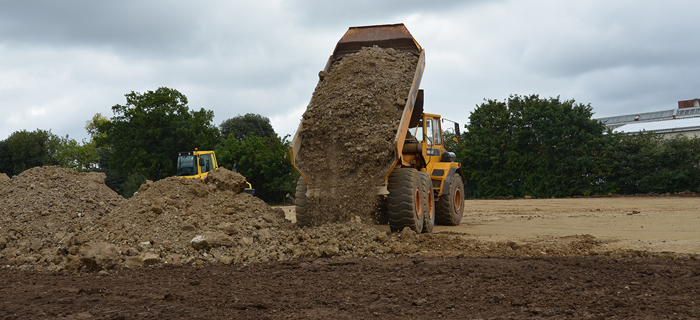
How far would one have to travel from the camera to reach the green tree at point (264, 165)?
118ft

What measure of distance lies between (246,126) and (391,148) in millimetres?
50659

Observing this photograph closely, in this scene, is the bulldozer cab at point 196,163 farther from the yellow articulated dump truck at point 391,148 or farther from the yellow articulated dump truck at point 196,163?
the yellow articulated dump truck at point 391,148

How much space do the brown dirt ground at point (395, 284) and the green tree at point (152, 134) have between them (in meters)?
33.2

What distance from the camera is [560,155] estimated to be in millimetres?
31047

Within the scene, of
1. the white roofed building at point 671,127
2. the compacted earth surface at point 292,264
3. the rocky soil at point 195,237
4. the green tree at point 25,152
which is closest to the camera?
the compacted earth surface at point 292,264

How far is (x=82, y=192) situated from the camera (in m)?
13.3

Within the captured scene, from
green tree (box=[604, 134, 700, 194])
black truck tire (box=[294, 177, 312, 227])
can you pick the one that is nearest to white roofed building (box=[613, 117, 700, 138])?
green tree (box=[604, 134, 700, 194])

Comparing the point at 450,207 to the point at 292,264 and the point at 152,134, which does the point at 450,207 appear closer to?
the point at 292,264

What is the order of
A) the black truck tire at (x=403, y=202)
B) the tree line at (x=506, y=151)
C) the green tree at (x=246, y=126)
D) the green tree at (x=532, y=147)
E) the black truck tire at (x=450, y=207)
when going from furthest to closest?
the green tree at (x=246, y=126), the green tree at (x=532, y=147), the tree line at (x=506, y=151), the black truck tire at (x=450, y=207), the black truck tire at (x=403, y=202)

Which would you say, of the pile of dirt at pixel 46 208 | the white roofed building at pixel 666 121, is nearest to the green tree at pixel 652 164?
the white roofed building at pixel 666 121

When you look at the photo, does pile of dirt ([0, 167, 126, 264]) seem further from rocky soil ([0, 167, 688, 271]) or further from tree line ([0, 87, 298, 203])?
tree line ([0, 87, 298, 203])

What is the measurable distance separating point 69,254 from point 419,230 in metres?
5.87

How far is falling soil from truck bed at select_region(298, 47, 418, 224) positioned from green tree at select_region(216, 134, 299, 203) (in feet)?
80.2

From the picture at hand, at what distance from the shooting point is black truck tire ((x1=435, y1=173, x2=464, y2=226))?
12742 millimetres
